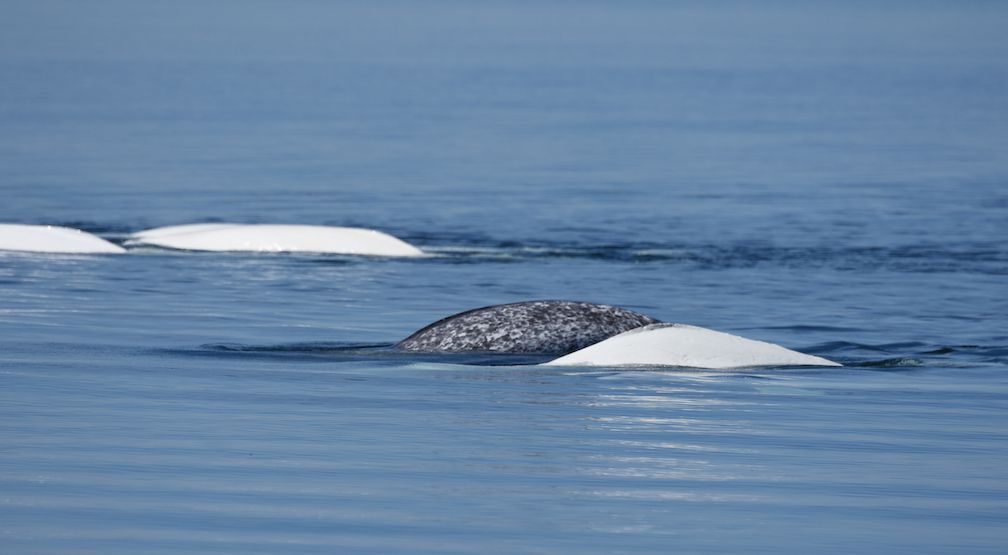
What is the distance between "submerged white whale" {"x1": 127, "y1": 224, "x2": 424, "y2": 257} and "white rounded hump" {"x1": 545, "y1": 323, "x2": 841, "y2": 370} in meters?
13.1

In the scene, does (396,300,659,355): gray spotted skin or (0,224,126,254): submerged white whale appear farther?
(0,224,126,254): submerged white whale

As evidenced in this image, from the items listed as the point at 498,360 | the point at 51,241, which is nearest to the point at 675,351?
the point at 498,360

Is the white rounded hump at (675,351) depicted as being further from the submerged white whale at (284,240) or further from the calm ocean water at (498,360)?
the submerged white whale at (284,240)

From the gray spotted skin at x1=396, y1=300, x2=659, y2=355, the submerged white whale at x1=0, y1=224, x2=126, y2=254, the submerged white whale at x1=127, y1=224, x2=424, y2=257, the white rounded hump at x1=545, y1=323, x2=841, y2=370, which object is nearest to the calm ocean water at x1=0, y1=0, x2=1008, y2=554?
the white rounded hump at x1=545, y1=323, x2=841, y2=370

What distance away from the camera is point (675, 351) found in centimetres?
1855

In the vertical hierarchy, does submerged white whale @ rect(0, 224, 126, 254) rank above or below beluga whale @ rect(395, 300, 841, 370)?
above

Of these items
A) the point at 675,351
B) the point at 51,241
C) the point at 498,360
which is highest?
the point at 51,241

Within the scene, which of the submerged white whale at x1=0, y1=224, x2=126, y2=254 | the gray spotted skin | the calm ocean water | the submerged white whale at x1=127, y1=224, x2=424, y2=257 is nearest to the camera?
the calm ocean water

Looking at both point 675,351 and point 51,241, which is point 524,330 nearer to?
point 675,351

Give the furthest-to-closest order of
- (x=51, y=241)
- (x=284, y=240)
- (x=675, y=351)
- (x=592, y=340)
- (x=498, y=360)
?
(x=284, y=240) → (x=51, y=241) → (x=592, y=340) → (x=498, y=360) → (x=675, y=351)

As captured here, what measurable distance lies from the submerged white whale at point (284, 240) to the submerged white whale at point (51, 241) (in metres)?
1.06

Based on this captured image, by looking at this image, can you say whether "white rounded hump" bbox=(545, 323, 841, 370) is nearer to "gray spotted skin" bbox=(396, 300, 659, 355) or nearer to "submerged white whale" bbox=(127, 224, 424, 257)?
"gray spotted skin" bbox=(396, 300, 659, 355)

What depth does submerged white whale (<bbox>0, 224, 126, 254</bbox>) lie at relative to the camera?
31000 millimetres

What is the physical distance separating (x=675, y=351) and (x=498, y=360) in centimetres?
166
